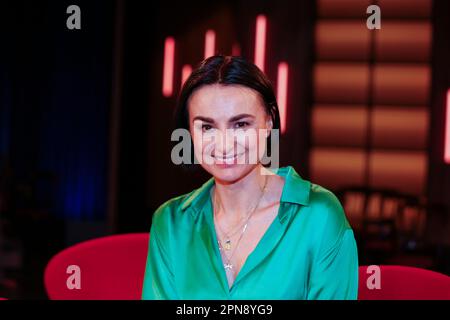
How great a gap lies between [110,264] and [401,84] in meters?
4.69

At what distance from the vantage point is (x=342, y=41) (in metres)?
6.61

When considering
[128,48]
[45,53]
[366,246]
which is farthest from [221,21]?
[366,246]

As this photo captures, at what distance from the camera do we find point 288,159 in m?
6.46

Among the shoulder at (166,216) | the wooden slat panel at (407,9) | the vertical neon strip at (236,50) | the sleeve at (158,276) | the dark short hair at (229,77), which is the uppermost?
the wooden slat panel at (407,9)

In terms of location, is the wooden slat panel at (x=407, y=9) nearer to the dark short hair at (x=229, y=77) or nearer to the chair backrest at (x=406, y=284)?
the chair backrest at (x=406, y=284)

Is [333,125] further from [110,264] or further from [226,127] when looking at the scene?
[226,127]

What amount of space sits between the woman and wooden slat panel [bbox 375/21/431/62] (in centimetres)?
508

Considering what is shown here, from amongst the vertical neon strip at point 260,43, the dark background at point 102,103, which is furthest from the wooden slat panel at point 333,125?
the vertical neon strip at point 260,43

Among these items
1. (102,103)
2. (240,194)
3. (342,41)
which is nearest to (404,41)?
(342,41)

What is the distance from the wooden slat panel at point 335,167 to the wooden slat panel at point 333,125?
7cm

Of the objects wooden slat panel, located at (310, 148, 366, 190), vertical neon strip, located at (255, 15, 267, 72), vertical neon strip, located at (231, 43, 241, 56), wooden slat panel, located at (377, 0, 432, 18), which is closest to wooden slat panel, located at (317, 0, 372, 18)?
wooden slat panel, located at (377, 0, 432, 18)

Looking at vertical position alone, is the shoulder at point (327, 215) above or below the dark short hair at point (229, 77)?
below

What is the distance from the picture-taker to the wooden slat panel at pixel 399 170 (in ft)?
21.5

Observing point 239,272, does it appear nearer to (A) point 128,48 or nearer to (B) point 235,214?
(B) point 235,214
